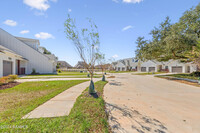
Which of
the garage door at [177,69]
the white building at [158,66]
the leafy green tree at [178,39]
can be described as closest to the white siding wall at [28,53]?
the leafy green tree at [178,39]

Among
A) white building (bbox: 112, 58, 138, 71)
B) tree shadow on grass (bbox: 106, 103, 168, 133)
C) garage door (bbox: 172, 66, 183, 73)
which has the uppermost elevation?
white building (bbox: 112, 58, 138, 71)

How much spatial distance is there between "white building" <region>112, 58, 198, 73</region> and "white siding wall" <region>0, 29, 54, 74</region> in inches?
875

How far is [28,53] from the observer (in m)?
Answer: 19.0

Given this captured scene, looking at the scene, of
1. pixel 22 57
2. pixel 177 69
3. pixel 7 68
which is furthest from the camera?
pixel 177 69

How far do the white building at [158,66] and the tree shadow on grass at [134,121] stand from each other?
23.9 metres

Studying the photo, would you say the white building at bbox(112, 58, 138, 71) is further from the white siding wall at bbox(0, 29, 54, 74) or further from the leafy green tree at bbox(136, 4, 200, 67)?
the white siding wall at bbox(0, 29, 54, 74)

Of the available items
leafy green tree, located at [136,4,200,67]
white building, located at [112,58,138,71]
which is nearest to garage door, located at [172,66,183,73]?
white building, located at [112,58,138,71]

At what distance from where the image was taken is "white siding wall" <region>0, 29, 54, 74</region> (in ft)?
54.7

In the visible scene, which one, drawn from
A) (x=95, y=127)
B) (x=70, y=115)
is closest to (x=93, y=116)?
(x=95, y=127)

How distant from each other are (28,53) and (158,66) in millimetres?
40888

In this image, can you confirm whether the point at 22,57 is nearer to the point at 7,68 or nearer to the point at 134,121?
the point at 7,68

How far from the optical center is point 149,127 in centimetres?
258

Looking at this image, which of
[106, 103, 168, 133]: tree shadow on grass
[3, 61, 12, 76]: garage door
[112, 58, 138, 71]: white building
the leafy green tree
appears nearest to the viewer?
[106, 103, 168, 133]: tree shadow on grass

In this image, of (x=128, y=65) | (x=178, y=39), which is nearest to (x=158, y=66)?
(x=128, y=65)
